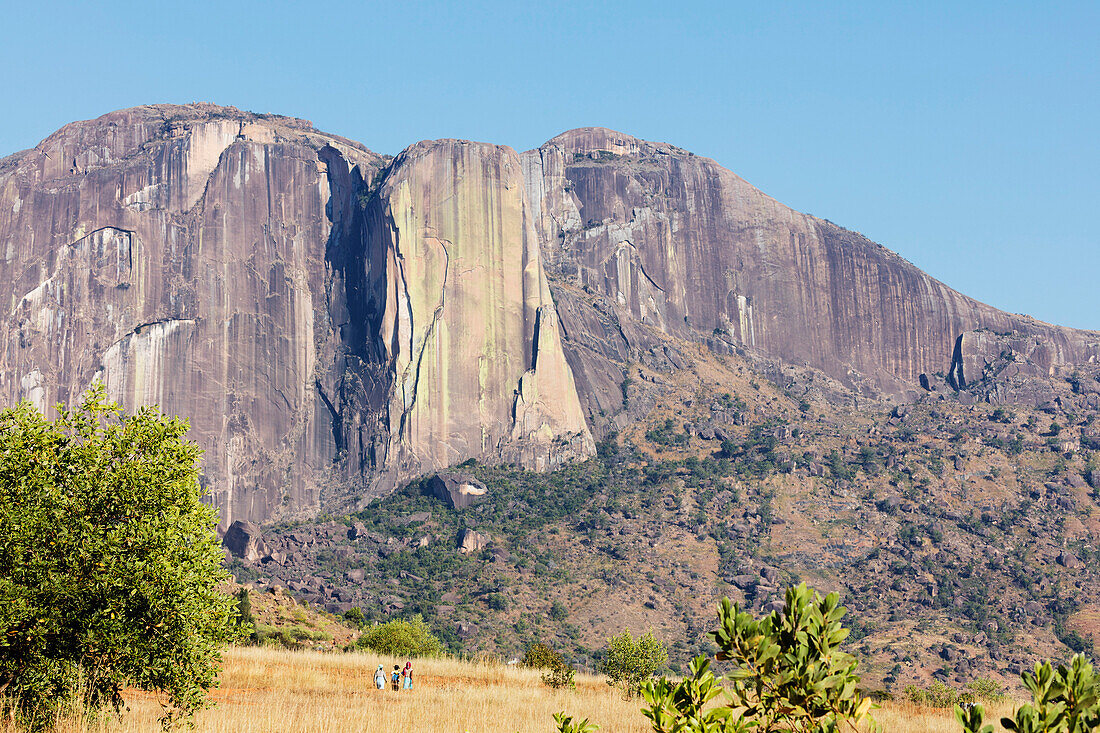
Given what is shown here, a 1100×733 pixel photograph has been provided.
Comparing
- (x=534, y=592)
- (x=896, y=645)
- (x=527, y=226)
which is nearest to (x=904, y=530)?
(x=896, y=645)

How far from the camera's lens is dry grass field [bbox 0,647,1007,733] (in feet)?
56.3

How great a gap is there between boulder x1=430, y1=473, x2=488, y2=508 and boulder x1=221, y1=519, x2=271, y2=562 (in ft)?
88.1

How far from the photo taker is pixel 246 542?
386ft

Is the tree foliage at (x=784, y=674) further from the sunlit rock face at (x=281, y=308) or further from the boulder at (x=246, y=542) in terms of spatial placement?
the sunlit rock face at (x=281, y=308)

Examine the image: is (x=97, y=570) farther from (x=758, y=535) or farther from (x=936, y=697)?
(x=758, y=535)

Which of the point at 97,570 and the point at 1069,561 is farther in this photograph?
the point at 1069,561

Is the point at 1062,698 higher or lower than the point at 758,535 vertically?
higher

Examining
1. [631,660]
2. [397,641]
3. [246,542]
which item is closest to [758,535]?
[246,542]

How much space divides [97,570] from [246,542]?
10794 centimetres

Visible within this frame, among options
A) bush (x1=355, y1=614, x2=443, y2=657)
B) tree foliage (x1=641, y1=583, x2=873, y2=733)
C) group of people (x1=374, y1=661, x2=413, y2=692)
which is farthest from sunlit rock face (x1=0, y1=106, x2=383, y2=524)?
tree foliage (x1=641, y1=583, x2=873, y2=733)

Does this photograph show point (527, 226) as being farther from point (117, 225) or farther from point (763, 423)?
point (117, 225)

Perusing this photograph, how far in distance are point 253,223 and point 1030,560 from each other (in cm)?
11622

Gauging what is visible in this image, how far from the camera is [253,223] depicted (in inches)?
6260

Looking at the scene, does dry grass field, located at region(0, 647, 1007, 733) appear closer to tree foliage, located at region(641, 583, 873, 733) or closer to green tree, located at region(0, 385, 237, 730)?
green tree, located at region(0, 385, 237, 730)
